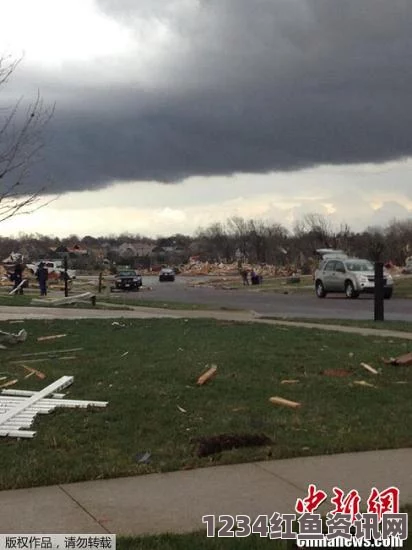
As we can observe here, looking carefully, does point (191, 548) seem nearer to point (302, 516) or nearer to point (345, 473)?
point (302, 516)

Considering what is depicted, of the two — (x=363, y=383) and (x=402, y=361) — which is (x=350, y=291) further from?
(x=363, y=383)

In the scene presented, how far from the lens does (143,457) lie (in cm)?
631

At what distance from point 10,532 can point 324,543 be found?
1.95 meters

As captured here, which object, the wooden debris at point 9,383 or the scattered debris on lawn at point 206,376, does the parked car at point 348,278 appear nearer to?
the scattered debris on lawn at point 206,376

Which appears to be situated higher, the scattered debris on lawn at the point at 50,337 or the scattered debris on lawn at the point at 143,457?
the scattered debris on lawn at the point at 50,337

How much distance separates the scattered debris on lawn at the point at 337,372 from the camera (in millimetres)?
9930

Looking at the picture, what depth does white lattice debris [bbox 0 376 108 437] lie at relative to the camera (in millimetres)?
7164

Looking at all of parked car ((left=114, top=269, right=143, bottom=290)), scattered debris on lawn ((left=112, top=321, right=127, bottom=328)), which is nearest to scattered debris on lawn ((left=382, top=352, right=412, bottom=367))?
scattered debris on lawn ((left=112, top=321, right=127, bottom=328))

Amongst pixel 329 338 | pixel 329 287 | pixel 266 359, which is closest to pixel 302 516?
pixel 266 359

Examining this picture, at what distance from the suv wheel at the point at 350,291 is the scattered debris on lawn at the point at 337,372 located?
888 inches

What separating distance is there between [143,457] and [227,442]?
2.67ft

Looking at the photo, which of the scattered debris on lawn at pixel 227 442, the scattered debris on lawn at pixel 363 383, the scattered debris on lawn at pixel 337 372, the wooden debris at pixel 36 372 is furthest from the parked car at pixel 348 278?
the scattered debris on lawn at pixel 227 442

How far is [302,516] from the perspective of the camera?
451cm

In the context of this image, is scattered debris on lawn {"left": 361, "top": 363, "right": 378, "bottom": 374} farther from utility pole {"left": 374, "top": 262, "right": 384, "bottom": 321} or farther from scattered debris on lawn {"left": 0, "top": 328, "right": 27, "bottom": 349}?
utility pole {"left": 374, "top": 262, "right": 384, "bottom": 321}
